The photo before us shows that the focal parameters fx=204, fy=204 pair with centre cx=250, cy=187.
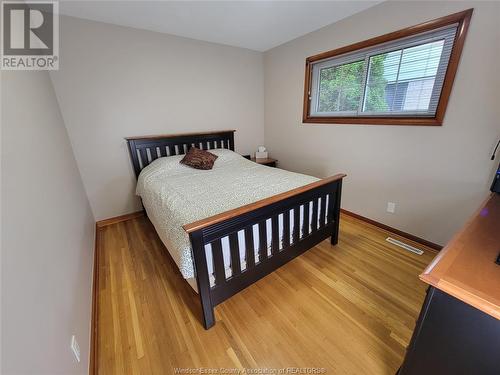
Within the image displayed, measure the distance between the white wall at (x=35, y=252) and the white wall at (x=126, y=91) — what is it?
2.50 ft

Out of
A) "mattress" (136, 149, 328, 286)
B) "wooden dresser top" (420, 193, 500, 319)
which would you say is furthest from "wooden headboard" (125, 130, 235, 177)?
"wooden dresser top" (420, 193, 500, 319)

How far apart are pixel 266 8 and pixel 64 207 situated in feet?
8.51

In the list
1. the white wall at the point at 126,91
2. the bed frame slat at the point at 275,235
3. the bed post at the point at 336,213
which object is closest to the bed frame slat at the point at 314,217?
the bed post at the point at 336,213

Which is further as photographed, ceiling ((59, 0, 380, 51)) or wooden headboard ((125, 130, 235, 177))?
wooden headboard ((125, 130, 235, 177))

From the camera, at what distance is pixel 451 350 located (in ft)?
2.47

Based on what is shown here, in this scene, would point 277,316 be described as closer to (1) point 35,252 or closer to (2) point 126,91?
(1) point 35,252

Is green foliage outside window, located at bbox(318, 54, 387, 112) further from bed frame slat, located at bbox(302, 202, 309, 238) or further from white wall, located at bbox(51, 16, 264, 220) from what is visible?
bed frame slat, located at bbox(302, 202, 309, 238)

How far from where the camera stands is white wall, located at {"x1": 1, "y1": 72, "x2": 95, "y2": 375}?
675 mm

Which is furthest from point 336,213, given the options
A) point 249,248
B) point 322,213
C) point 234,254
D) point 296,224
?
point 234,254

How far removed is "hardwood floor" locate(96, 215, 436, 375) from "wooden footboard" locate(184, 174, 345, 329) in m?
0.19

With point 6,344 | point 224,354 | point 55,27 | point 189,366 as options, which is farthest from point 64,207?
point 55,27

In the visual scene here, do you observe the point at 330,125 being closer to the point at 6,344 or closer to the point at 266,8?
the point at 266,8

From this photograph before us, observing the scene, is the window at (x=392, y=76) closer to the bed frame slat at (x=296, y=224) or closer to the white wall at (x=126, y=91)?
the white wall at (x=126, y=91)

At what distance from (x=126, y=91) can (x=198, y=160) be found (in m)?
1.20
